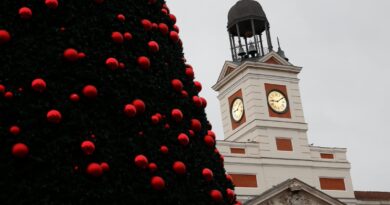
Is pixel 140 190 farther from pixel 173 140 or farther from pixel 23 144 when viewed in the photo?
pixel 23 144

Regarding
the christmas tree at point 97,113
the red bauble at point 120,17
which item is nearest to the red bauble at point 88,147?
the christmas tree at point 97,113

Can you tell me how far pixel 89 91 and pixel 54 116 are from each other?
316 mm

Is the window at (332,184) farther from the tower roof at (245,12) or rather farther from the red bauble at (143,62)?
the red bauble at (143,62)

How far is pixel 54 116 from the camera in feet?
13.8

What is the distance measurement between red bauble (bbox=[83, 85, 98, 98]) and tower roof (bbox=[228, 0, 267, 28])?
28.3 m

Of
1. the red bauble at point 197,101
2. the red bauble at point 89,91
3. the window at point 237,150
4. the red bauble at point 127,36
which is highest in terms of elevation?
the window at point 237,150

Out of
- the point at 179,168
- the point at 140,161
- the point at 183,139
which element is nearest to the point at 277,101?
the point at 183,139

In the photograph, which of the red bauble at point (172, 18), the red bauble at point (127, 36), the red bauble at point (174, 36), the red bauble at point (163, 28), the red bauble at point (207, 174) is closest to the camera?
the red bauble at point (207, 174)

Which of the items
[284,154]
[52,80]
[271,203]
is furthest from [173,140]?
[284,154]

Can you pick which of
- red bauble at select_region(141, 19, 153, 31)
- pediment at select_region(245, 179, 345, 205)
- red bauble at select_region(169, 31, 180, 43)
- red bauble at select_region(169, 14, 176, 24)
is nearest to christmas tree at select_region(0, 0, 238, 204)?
red bauble at select_region(141, 19, 153, 31)

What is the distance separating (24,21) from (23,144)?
0.94 m

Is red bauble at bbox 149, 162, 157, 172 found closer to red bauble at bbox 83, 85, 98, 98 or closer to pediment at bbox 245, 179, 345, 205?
red bauble at bbox 83, 85, 98, 98

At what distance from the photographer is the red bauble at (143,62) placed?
474 cm

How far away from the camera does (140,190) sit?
4.35 m
